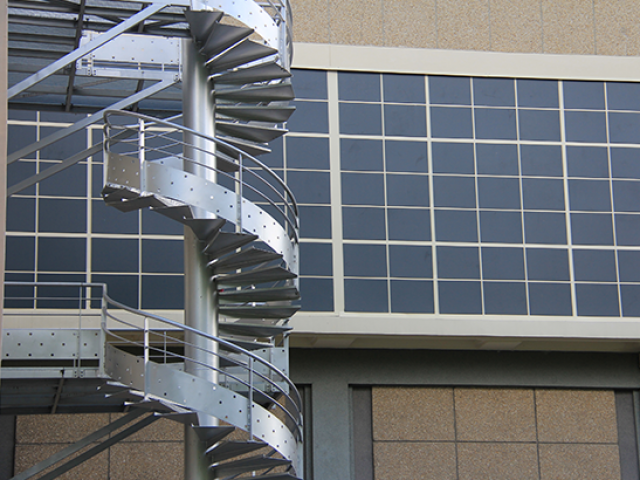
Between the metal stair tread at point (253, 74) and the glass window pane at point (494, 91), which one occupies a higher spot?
the glass window pane at point (494, 91)

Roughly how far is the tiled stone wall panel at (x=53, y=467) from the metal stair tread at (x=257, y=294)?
5.01 m

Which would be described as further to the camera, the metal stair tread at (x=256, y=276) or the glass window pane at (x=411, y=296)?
the glass window pane at (x=411, y=296)

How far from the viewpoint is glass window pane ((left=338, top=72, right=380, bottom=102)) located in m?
16.2

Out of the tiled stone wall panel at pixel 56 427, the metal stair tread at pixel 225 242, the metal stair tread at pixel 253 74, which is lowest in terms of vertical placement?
the tiled stone wall panel at pixel 56 427

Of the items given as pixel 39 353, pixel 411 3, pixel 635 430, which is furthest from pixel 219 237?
pixel 635 430

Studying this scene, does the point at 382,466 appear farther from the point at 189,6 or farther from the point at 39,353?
the point at 189,6

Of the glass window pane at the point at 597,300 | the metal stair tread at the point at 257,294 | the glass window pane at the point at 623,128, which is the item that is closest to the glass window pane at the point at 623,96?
the glass window pane at the point at 623,128

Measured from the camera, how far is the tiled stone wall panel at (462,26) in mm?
16547

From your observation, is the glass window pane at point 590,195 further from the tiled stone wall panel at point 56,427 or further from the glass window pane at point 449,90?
the tiled stone wall panel at point 56,427

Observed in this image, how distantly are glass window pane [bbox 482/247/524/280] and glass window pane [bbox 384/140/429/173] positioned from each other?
202cm

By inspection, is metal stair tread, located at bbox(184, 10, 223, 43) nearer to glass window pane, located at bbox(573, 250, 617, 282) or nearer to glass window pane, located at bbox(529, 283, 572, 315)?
glass window pane, located at bbox(529, 283, 572, 315)

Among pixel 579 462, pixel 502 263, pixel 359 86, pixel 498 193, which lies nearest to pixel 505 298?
pixel 502 263

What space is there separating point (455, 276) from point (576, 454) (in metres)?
4.08

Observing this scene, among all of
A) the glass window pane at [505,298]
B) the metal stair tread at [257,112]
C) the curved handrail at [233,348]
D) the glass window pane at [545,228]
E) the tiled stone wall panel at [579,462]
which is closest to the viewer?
the curved handrail at [233,348]
